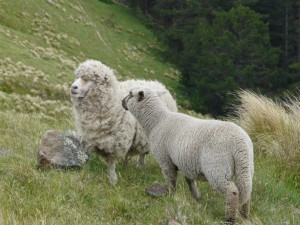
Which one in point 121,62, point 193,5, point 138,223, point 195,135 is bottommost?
point 121,62

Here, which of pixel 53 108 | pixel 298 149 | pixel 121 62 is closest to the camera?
pixel 298 149

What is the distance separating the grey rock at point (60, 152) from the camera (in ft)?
21.0

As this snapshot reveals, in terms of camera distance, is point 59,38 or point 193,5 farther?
point 193,5

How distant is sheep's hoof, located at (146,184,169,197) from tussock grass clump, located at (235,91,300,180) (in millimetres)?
2695

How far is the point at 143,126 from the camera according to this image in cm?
646

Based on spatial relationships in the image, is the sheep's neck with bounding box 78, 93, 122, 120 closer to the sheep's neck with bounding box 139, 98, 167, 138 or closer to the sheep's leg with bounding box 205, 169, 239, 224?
the sheep's neck with bounding box 139, 98, 167, 138

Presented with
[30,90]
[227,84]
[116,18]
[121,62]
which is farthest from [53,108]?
[116,18]

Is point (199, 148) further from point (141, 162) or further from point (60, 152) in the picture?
point (141, 162)

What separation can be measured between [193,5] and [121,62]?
9.09 meters

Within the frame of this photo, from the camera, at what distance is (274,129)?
28.3ft

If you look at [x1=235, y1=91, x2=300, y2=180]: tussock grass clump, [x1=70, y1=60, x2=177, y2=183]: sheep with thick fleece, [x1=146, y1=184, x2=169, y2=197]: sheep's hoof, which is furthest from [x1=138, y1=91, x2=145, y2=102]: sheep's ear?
[x1=235, y1=91, x2=300, y2=180]: tussock grass clump

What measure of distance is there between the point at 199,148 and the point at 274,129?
150 inches

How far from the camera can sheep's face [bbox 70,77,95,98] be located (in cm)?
675

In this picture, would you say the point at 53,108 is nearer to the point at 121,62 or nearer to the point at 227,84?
the point at 227,84
